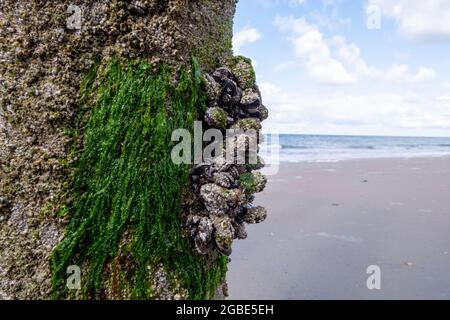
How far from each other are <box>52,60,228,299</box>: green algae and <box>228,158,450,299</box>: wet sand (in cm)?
203

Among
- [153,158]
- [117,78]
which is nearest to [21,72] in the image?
[117,78]

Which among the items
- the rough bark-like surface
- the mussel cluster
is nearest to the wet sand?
the mussel cluster

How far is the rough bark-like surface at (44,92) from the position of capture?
1.47 metres

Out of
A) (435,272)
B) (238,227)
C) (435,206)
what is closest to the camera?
(238,227)

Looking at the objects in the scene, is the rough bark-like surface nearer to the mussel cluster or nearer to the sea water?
the mussel cluster

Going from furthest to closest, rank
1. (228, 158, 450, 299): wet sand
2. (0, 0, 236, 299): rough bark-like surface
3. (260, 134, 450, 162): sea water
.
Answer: (260, 134, 450, 162): sea water < (228, 158, 450, 299): wet sand < (0, 0, 236, 299): rough bark-like surface

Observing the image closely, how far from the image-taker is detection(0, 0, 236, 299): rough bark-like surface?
4.82 ft

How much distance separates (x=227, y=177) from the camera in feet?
5.11

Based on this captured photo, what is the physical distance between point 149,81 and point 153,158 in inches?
12.9

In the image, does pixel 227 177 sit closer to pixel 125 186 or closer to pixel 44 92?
pixel 125 186

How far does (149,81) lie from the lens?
153cm

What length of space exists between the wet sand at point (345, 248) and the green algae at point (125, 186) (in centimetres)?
203
